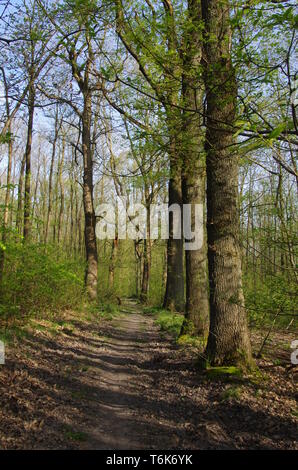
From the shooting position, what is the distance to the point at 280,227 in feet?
18.6

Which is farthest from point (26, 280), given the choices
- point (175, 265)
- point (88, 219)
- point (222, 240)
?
point (175, 265)

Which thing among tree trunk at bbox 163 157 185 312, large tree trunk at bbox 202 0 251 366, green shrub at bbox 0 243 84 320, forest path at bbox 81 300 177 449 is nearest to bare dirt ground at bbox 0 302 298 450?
forest path at bbox 81 300 177 449

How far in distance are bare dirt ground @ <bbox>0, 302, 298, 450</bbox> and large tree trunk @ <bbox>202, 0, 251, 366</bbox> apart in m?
0.52

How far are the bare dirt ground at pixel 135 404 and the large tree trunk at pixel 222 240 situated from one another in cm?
52

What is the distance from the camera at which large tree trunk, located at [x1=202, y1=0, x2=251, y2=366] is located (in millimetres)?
5641

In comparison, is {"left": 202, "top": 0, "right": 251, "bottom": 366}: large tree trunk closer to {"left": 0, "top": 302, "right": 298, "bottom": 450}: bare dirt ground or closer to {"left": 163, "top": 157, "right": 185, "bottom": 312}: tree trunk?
{"left": 0, "top": 302, "right": 298, "bottom": 450}: bare dirt ground

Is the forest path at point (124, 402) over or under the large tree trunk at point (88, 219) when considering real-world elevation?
under

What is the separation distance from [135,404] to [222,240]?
280cm

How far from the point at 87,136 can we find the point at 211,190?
12.2m

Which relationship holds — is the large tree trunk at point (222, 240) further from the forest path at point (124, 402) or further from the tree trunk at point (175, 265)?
the tree trunk at point (175, 265)

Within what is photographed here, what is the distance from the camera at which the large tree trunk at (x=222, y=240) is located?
5.64 m

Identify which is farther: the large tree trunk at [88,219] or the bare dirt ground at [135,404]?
the large tree trunk at [88,219]

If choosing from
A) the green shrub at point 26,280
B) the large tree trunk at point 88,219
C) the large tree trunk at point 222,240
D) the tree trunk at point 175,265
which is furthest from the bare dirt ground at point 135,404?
the large tree trunk at point 88,219
